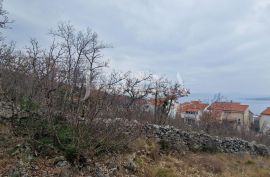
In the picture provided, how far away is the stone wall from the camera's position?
11742 mm

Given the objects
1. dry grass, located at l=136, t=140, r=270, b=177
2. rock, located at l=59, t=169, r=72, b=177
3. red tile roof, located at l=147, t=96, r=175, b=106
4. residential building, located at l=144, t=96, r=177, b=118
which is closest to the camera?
rock, located at l=59, t=169, r=72, b=177

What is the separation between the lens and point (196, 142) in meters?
13.2

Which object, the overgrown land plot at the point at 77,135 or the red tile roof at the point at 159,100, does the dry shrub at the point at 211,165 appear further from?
the red tile roof at the point at 159,100

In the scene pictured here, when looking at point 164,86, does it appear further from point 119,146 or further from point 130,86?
point 119,146

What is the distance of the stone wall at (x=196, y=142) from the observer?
11.7 meters

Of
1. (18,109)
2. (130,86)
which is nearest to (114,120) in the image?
(18,109)

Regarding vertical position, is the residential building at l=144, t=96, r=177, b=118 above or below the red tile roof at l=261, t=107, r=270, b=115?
A: below

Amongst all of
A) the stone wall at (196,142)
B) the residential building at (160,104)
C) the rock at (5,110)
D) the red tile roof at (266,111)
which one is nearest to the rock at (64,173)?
the rock at (5,110)

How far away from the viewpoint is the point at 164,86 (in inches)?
739

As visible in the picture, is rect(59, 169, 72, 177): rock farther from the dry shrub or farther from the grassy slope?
the dry shrub

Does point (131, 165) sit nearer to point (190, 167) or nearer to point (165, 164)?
point (165, 164)

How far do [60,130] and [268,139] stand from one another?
18.5 metres

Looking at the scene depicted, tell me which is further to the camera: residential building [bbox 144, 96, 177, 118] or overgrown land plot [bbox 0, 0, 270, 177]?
residential building [bbox 144, 96, 177, 118]

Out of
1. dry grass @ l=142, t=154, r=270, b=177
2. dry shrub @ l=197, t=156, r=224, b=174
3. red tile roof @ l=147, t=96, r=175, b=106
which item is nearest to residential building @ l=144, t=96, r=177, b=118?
red tile roof @ l=147, t=96, r=175, b=106
